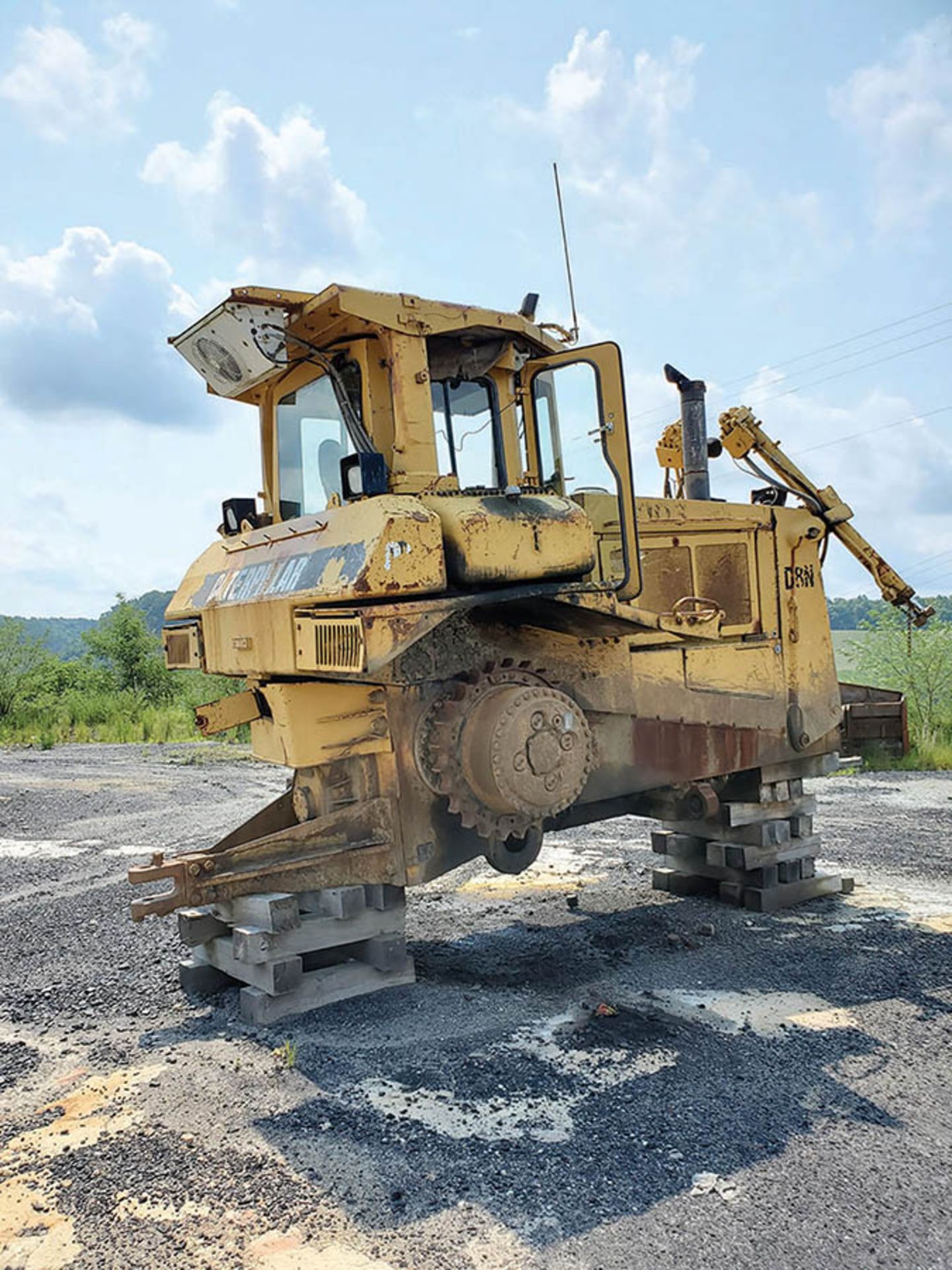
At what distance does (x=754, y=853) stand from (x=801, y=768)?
0.67 metres

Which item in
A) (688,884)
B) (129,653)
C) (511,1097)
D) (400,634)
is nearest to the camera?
(511,1097)

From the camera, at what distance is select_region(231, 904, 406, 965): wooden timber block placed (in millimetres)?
4797

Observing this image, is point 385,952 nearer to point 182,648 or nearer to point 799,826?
point 182,648

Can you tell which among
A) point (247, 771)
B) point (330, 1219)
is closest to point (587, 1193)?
point (330, 1219)

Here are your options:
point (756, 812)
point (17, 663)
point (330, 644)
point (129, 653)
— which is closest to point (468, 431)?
point (330, 644)

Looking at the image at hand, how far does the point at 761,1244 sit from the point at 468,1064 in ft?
4.95

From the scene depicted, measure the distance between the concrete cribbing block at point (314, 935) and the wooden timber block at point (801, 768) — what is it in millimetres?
2839

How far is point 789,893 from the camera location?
678cm

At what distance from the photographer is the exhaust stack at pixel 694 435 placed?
706 centimetres

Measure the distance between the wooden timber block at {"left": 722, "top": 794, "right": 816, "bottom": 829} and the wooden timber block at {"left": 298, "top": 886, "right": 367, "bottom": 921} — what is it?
280 centimetres

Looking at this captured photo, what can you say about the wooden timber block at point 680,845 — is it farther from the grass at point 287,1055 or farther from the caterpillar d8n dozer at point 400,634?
the grass at point 287,1055

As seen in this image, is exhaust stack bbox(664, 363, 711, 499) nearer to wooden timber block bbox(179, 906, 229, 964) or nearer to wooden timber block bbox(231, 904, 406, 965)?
wooden timber block bbox(231, 904, 406, 965)

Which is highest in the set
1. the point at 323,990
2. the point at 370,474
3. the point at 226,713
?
the point at 370,474

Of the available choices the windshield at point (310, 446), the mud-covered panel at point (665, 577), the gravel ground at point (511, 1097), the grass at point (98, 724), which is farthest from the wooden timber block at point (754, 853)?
the grass at point (98, 724)
